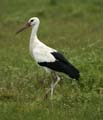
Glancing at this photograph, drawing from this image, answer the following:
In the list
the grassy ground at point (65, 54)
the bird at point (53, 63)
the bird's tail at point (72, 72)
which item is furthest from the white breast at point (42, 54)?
the grassy ground at point (65, 54)

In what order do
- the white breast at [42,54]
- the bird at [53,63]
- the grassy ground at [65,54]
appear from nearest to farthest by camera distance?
the grassy ground at [65,54]
the bird at [53,63]
the white breast at [42,54]

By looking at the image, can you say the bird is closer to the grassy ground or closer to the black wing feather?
the black wing feather

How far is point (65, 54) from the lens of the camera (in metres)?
14.4

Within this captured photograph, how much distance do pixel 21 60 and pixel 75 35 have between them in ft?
17.0

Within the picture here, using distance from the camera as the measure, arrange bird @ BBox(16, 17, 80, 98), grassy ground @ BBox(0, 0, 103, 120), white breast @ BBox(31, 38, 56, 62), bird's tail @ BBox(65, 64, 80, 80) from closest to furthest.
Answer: grassy ground @ BBox(0, 0, 103, 120) < bird's tail @ BBox(65, 64, 80, 80) < bird @ BBox(16, 17, 80, 98) < white breast @ BBox(31, 38, 56, 62)

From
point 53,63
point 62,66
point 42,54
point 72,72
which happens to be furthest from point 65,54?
point 72,72

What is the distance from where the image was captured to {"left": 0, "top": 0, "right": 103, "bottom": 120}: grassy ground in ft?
30.1

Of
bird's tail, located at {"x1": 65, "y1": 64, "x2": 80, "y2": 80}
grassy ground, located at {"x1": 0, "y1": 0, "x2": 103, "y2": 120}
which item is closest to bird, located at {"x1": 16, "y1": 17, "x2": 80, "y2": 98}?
bird's tail, located at {"x1": 65, "y1": 64, "x2": 80, "y2": 80}

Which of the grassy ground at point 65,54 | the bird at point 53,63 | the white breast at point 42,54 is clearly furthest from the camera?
the white breast at point 42,54

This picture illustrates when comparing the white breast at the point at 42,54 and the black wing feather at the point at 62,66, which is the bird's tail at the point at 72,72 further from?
the white breast at the point at 42,54

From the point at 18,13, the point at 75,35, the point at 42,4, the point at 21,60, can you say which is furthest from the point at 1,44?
the point at 42,4

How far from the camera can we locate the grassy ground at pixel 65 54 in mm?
9180

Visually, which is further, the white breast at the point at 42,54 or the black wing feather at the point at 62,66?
the white breast at the point at 42,54

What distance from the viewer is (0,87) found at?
10.9 metres
